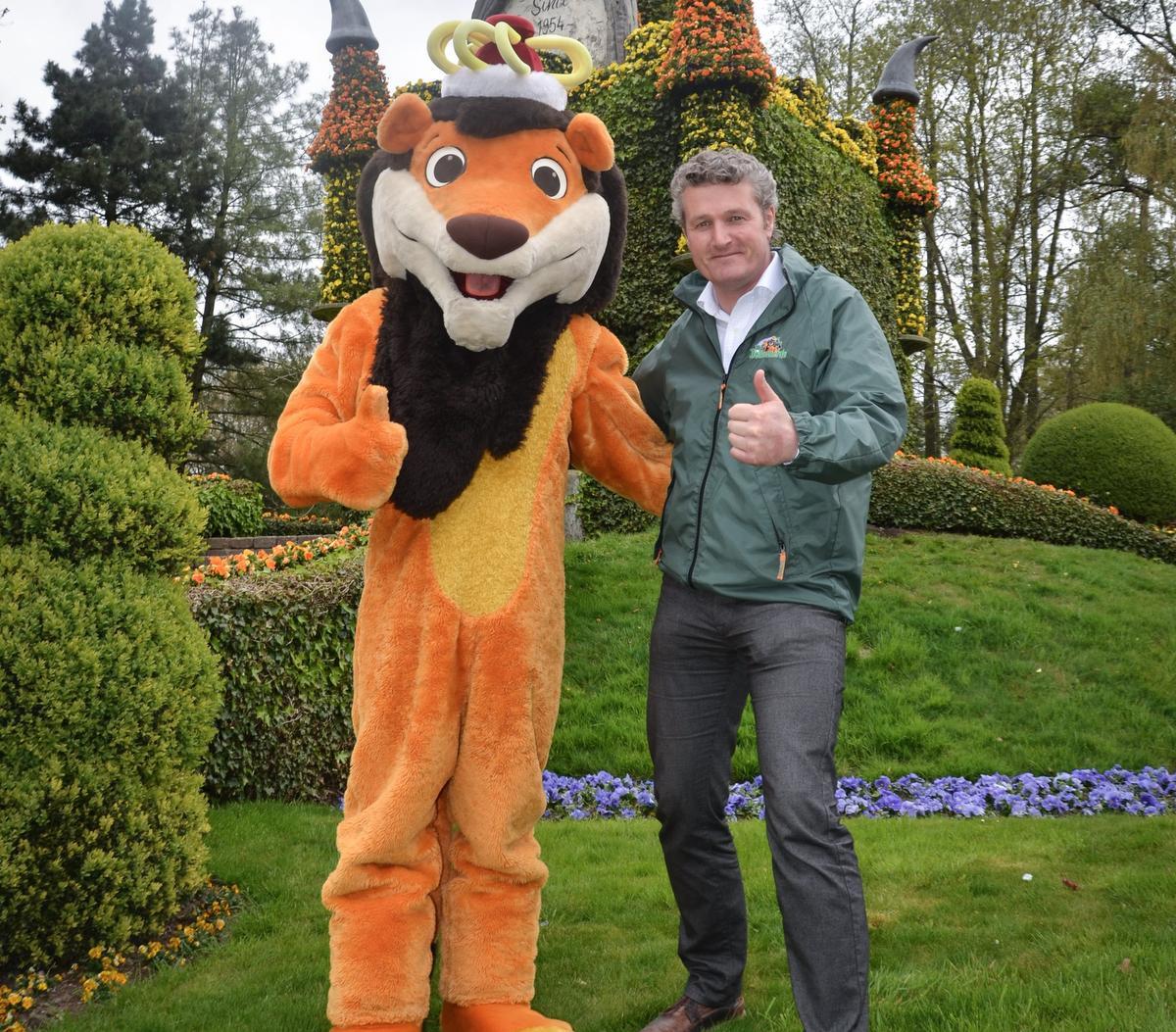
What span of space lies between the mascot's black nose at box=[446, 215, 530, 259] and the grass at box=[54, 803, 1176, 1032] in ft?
6.90

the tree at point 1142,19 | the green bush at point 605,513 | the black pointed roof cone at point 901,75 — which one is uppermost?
the tree at point 1142,19

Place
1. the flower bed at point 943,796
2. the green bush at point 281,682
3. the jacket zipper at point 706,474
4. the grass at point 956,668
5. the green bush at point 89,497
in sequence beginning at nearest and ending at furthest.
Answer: the jacket zipper at point 706,474, the green bush at point 89,497, the green bush at point 281,682, the flower bed at point 943,796, the grass at point 956,668

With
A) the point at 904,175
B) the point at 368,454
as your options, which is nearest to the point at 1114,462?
the point at 904,175

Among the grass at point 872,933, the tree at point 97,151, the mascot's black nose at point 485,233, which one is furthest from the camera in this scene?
the tree at point 97,151

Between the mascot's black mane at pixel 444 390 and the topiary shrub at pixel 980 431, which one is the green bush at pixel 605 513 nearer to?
the mascot's black mane at pixel 444 390

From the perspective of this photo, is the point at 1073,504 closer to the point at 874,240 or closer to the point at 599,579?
the point at 874,240

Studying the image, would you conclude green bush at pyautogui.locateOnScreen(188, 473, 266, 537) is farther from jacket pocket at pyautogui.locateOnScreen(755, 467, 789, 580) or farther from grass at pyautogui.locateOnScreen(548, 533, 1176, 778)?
jacket pocket at pyautogui.locateOnScreen(755, 467, 789, 580)

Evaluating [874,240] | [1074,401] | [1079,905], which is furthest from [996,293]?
[1079,905]

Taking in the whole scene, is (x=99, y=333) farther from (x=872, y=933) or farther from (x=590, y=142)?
(x=872, y=933)

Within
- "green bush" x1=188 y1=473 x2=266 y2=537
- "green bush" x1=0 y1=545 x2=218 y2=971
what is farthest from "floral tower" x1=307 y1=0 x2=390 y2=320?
"green bush" x1=0 y1=545 x2=218 y2=971

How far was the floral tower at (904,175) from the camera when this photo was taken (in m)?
15.0

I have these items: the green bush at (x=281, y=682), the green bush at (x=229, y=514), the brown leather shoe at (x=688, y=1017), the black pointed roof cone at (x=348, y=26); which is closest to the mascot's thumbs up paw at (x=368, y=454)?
the brown leather shoe at (x=688, y=1017)

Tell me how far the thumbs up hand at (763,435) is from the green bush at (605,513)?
8.10 metres

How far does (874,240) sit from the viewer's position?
14.4 meters
